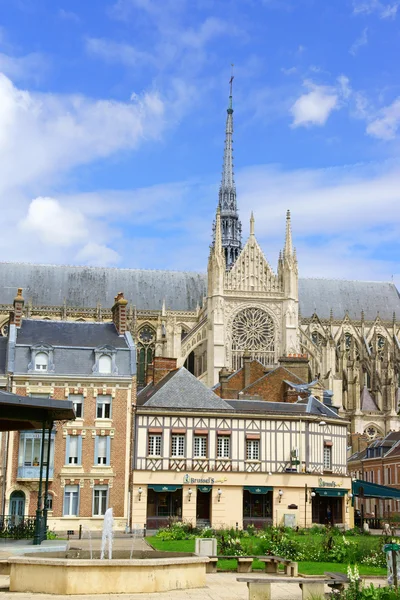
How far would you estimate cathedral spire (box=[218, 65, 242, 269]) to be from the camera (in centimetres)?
7606

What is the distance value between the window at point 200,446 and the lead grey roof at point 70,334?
14.1 feet

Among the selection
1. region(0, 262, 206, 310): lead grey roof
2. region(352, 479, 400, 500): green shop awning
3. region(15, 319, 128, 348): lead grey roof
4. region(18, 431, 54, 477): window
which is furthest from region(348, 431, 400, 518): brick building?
region(18, 431, 54, 477): window

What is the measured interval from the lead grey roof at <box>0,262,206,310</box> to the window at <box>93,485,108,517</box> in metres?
38.0

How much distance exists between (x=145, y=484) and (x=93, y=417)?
2.99m

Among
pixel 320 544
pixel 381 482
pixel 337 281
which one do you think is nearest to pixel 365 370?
pixel 337 281

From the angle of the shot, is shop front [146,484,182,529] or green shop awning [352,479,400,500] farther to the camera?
green shop awning [352,479,400,500]

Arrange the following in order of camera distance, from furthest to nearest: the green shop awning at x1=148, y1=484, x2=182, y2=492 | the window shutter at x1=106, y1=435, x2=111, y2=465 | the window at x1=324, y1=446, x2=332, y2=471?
the window at x1=324, y1=446, x2=332, y2=471 < the green shop awning at x1=148, y1=484, x2=182, y2=492 < the window shutter at x1=106, y1=435, x2=111, y2=465

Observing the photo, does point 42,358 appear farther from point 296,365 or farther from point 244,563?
point 244,563

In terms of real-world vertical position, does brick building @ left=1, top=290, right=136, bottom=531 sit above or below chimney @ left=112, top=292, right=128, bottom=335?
below

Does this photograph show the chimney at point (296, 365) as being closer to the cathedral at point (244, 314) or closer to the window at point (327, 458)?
the window at point (327, 458)

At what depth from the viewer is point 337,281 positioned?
250ft

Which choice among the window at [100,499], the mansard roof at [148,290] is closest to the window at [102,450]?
the window at [100,499]

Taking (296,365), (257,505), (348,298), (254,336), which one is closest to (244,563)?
(257,505)

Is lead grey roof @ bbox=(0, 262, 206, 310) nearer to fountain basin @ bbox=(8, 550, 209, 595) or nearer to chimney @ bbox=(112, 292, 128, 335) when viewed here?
chimney @ bbox=(112, 292, 128, 335)
